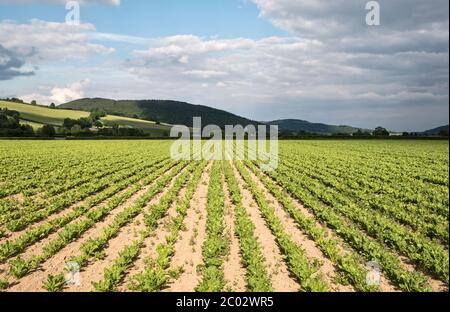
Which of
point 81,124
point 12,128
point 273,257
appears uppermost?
point 81,124

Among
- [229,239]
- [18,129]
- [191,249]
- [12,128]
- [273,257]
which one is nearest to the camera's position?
[273,257]

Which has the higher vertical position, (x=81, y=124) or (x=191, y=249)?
(x=81, y=124)

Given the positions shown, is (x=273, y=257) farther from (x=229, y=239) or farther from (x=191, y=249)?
(x=191, y=249)

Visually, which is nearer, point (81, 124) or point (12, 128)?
point (12, 128)

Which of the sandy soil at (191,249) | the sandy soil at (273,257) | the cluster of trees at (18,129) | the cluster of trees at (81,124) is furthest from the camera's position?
the cluster of trees at (81,124)

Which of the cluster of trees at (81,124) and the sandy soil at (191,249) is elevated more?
the cluster of trees at (81,124)

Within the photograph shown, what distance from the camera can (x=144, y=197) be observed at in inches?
650

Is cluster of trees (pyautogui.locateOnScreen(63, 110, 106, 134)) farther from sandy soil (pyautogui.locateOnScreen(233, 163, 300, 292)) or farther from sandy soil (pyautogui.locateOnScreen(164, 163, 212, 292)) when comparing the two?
sandy soil (pyautogui.locateOnScreen(233, 163, 300, 292))

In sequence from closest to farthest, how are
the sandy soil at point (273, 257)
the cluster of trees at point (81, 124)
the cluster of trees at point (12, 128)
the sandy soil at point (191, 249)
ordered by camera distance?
the sandy soil at point (273, 257) → the sandy soil at point (191, 249) → the cluster of trees at point (12, 128) → the cluster of trees at point (81, 124)

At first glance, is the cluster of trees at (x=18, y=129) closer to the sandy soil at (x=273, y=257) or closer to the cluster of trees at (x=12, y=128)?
the cluster of trees at (x=12, y=128)

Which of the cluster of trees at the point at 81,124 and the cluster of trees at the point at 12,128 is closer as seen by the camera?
the cluster of trees at the point at 12,128

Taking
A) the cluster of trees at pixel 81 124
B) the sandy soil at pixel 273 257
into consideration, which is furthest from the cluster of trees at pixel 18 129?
the sandy soil at pixel 273 257

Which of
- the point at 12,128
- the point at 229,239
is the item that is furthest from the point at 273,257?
the point at 12,128

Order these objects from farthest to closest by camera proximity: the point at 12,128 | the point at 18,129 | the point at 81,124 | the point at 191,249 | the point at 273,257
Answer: the point at 81,124
the point at 12,128
the point at 18,129
the point at 191,249
the point at 273,257
